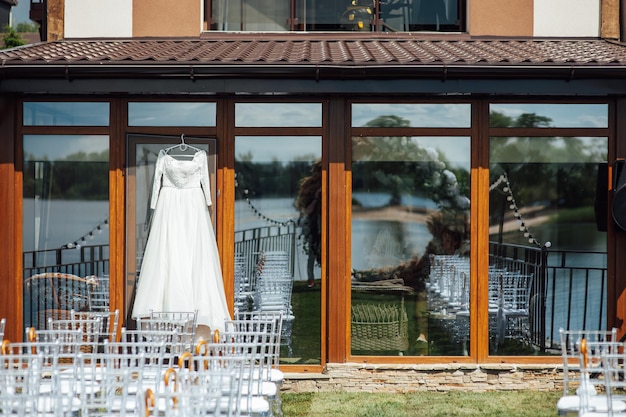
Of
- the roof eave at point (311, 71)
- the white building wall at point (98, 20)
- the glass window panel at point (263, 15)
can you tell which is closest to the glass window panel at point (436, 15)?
the glass window panel at point (263, 15)

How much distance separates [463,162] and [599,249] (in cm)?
152

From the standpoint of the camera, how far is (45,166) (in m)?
8.56

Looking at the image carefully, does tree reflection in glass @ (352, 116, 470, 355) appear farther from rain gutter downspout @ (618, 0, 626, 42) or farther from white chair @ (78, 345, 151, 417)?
white chair @ (78, 345, 151, 417)

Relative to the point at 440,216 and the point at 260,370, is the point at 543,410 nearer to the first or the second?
the point at 440,216

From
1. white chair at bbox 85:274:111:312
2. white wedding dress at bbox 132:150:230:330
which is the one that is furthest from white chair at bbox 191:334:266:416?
white chair at bbox 85:274:111:312

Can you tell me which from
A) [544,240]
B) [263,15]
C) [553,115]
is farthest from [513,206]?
[263,15]

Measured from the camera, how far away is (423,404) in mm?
7973

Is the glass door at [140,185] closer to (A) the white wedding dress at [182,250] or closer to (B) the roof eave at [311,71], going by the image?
(A) the white wedding dress at [182,250]

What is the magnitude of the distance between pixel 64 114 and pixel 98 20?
138cm

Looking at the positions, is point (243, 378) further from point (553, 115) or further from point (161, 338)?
point (553, 115)

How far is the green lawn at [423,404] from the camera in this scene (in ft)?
25.0

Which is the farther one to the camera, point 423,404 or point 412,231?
point 412,231

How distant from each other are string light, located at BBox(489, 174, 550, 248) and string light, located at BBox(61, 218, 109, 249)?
12.0ft

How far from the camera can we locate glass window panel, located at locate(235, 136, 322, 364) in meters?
8.59
